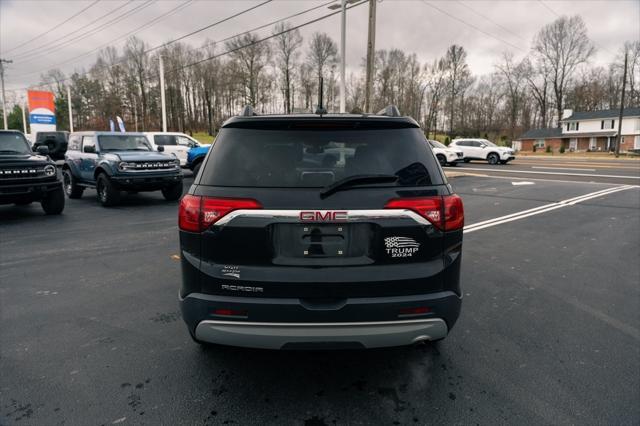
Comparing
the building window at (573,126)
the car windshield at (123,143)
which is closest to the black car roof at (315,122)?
the car windshield at (123,143)

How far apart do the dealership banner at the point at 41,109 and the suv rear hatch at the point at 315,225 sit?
49554 millimetres

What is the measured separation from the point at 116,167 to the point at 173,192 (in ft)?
5.95

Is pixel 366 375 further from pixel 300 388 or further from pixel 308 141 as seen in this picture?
pixel 308 141

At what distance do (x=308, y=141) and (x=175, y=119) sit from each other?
78344 mm

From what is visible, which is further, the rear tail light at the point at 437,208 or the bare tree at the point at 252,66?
the bare tree at the point at 252,66

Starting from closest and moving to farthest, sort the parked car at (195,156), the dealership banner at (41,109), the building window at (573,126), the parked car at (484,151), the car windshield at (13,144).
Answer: the car windshield at (13,144) < the parked car at (195,156) < the parked car at (484,151) < the dealership banner at (41,109) < the building window at (573,126)

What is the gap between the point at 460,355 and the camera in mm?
3188

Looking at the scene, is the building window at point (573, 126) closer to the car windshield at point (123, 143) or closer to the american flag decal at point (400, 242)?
the car windshield at point (123, 143)

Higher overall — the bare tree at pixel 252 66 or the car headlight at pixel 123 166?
the bare tree at pixel 252 66

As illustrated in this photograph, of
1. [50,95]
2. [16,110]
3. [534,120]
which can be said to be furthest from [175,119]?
[534,120]

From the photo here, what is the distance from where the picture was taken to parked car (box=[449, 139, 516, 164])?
2992 centimetres

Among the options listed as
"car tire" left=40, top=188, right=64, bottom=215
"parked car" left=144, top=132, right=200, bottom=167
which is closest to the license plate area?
"car tire" left=40, top=188, right=64, bottom=215

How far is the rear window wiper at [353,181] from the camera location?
238 centimetres

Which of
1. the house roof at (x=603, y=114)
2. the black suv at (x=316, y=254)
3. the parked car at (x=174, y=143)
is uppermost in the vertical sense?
the house roof at (x=603, y=114)
